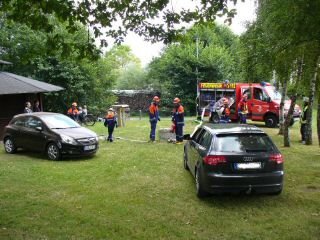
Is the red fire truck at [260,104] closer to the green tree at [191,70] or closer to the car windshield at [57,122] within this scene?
the car windshield at [57,122]

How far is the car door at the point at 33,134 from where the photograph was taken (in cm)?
1426

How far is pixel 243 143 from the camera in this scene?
838 centimetres

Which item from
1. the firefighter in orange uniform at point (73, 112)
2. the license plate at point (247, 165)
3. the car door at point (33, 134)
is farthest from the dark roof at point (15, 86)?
the license plate at point (247, 165)

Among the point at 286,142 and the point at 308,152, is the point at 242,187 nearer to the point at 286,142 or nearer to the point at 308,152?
the point at 308,152

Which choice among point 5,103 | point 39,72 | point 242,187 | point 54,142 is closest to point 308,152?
point 242,187

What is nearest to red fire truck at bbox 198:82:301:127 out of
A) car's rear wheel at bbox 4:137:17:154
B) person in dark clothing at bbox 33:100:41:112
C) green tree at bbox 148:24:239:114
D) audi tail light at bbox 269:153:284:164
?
person in dark clothing at bbox 33:100:41:112

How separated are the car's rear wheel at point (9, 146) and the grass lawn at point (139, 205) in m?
2.37

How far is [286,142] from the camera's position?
1627 centimetres

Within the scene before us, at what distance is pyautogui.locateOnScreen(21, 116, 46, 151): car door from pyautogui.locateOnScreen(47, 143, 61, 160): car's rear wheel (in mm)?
353

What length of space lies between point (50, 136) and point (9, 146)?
2.61 metres

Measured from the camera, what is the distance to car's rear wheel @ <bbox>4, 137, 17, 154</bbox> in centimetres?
1540

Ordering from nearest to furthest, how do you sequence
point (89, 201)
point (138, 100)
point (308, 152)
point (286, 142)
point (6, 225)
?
point (6, 225) < point (89, 201) < point (308, 152) < point (286, 142) < point (138, 100)

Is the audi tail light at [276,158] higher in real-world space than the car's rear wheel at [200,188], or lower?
higher

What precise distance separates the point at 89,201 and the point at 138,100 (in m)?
33.5
